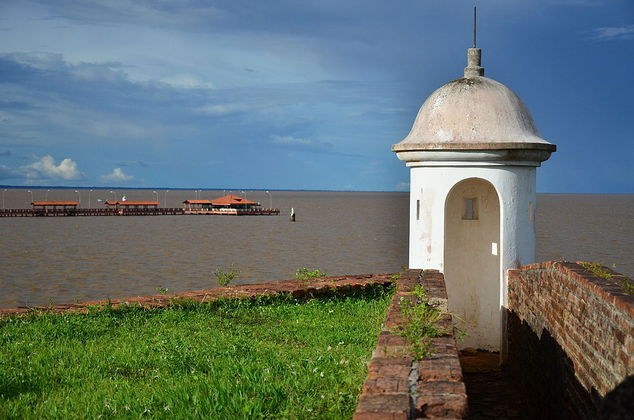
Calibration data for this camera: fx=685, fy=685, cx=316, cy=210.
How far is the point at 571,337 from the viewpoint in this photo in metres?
5.22

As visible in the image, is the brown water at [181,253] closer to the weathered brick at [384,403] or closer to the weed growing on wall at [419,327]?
the weed growing on wall at [419,327]

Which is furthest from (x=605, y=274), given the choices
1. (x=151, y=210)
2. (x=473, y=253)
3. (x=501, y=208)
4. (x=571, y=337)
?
(x=151, y=210)

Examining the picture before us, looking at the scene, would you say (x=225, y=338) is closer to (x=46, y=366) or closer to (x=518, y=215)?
(x=46, y=366)

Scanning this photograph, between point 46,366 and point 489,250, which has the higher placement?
point 489,250

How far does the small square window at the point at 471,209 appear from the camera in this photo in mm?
9641

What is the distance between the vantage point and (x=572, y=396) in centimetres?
509

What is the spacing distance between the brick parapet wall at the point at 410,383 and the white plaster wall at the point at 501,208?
3.94 meters

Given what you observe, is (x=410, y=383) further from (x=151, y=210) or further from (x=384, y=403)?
(x=151, y=210)

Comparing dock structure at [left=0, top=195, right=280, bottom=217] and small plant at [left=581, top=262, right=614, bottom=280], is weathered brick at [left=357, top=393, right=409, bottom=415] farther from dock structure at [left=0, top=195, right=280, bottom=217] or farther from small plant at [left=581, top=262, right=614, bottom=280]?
dock structure at [left=0, top=195, right=280, bottom=217]

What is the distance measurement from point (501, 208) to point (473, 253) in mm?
1262

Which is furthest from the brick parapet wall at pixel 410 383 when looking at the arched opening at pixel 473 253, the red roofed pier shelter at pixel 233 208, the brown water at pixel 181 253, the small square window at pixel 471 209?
the red roofed pier shelter at pixel 233 208

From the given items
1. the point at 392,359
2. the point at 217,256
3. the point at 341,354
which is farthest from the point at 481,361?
the point at 217,256

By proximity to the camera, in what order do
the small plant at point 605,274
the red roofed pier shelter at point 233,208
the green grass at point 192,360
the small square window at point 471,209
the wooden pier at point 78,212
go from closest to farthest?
the green grass at point 192,360
the small plant at point 605,274
the small square window at point 471,209
the wooden pier at point 78,212
the red roofed pier shelter at point 233,208

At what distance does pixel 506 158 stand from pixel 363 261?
30.4 metres
